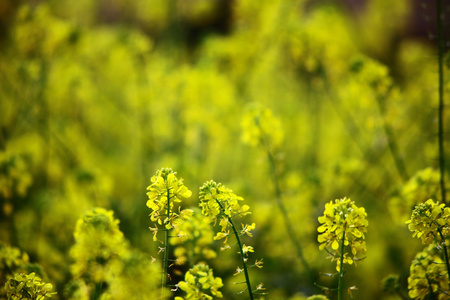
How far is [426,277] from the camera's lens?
1381 millimetres

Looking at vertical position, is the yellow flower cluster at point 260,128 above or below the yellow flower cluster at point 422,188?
above

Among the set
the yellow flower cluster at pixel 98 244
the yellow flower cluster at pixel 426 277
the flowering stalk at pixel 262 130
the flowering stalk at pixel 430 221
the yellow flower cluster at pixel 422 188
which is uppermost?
the flowering stalk at pixel 262 130

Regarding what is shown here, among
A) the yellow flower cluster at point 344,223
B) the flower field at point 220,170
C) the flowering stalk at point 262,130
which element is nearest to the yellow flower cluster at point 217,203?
the flower field at point 220,170

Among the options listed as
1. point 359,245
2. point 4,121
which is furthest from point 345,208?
point 4,121

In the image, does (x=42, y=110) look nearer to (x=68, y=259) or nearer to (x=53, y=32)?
(x=53, y=32)

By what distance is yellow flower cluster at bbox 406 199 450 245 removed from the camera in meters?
1.28

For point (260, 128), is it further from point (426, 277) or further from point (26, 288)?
point (26, 288)

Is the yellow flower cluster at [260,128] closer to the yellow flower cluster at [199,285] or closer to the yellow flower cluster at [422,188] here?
the yellow flower cluster at [422,188]

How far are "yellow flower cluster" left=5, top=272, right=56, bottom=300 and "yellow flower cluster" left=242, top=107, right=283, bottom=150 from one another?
55.2 inches

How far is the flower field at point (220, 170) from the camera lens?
52.7 inches

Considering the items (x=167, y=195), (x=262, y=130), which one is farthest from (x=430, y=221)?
(x=262, y=130)

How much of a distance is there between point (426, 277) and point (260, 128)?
1.26 metres

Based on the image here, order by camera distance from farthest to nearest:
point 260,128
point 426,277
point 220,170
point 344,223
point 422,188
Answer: point 220,170
point 260,128
point 422,188
point 426,277
point 344,223

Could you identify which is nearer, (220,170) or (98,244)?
(98,244)
